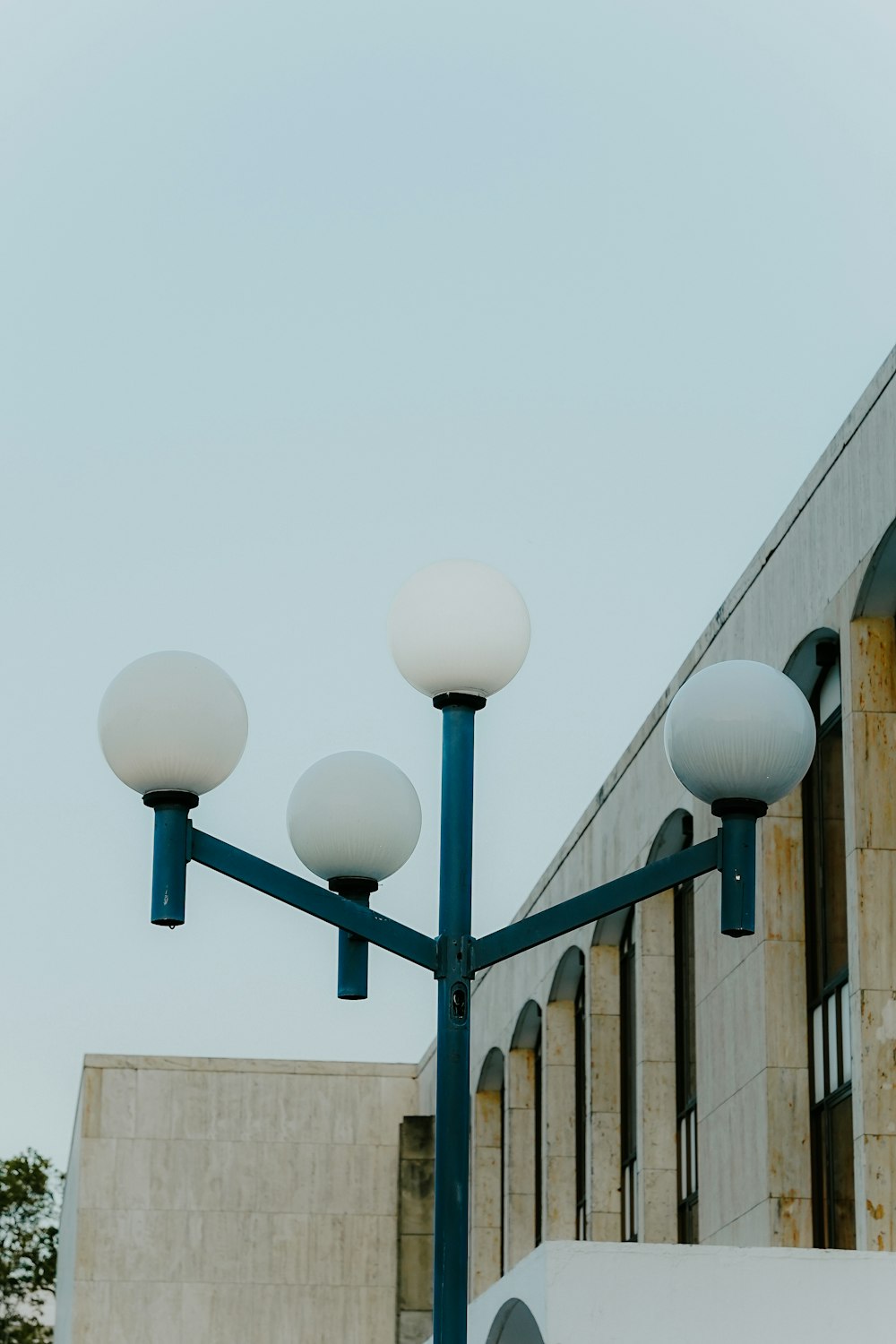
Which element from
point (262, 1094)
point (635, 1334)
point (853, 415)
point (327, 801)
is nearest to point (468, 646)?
point (327, 801)

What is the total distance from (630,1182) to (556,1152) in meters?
3.41

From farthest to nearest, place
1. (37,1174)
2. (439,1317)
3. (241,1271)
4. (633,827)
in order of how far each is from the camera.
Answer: (37,1174)
(241,1271)
(633,827)
(439,1317)

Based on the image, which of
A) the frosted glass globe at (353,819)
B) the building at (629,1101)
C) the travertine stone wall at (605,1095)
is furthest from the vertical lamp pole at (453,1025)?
the travertine stone wall at (605,1095)

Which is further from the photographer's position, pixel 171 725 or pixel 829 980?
pixel 829 980

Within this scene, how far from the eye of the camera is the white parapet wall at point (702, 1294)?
1026 cm

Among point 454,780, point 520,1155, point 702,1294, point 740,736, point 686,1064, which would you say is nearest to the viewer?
point 740,736

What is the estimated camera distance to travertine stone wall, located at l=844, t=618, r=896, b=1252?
15.2 m

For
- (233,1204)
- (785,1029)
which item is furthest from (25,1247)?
(785,1029)

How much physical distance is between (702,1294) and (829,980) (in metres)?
7.11

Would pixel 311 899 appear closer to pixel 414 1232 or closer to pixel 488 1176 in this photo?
pixel 488 1176

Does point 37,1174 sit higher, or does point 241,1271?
point 37,1174

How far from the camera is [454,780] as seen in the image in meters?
7.85

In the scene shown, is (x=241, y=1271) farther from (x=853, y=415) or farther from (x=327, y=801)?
(x=327, y=801)

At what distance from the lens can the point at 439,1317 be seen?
287 inches
